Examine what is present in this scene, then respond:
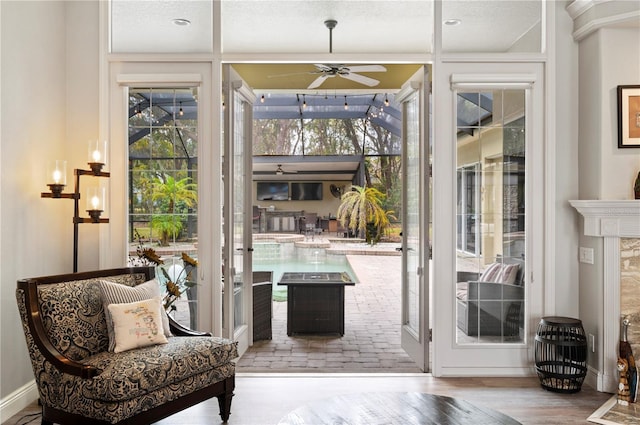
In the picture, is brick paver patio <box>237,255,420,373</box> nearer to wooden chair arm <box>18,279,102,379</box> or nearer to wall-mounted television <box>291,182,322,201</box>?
wooden chair arm <box>18,279,102,379</box>

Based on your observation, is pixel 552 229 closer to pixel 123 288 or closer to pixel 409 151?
pixel 409 151

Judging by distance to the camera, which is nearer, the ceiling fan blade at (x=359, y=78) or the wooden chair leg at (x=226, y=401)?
the wooden chair leg at (x=226, y=401)

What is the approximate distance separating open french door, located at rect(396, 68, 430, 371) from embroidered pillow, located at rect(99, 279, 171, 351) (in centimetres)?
201

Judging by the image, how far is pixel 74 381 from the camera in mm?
2395

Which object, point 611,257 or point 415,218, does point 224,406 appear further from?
point 611,257

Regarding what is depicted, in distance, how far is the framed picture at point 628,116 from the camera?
335 centimetres

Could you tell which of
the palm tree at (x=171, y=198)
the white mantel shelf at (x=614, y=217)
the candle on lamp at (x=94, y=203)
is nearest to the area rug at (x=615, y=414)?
the white mantel shelf at (x=614, y=217)

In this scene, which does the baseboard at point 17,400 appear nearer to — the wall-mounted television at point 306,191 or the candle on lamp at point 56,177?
the candle on lamp at point 56,177

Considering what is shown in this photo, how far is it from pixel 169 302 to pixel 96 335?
2.55 feet

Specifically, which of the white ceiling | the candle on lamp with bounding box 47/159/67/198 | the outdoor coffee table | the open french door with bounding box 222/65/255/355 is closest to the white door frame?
the white ceiling

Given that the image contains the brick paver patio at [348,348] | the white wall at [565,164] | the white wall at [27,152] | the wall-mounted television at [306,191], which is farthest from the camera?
the wall-mounted television at [306,191]

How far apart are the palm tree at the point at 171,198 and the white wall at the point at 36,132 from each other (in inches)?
23.6

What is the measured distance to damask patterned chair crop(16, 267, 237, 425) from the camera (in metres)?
2.33

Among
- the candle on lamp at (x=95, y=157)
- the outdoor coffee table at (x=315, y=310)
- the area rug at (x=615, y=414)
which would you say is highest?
the candle on lamp at (x=95, y=157)
